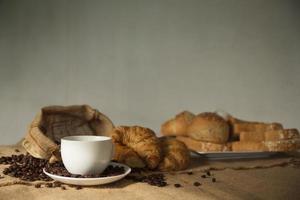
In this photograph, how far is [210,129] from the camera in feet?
5.53

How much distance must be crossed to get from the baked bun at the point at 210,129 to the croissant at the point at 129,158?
53cm

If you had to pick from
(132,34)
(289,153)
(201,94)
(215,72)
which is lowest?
(289,153)

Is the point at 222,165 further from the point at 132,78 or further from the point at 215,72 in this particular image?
the point at 215,72

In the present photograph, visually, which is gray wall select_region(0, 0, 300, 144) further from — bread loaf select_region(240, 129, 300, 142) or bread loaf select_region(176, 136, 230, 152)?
bread loaf select_region(240, 129, 300, 142)

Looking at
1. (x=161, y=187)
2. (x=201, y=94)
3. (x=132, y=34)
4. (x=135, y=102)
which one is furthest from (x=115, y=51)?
(x=161, y=187)

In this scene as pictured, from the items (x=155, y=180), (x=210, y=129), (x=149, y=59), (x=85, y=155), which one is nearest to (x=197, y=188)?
(x=155, y=180)

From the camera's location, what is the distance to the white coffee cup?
1027 mm

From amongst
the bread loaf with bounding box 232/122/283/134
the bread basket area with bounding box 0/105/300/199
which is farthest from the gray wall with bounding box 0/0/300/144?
the bread loaf with bounding box 232/122/283/134

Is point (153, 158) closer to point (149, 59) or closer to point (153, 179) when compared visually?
point (153, 179)

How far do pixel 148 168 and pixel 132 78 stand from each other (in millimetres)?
1627

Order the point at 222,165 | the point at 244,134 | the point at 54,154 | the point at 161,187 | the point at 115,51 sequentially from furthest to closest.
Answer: the point at 115,51 < the point at 244,134 < the point at 222,165 < the point at 54,154 < the point at 161,187

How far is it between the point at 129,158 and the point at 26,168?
34 centimetres

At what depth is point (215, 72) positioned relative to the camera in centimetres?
309

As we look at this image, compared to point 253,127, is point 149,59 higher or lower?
higher
